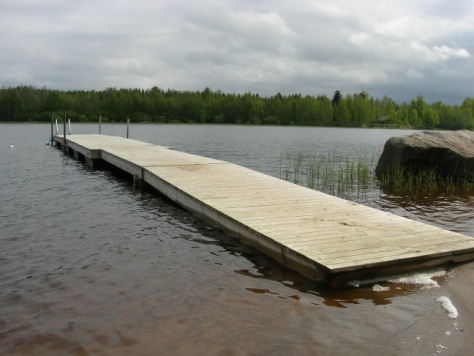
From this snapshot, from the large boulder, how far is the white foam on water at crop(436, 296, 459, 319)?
9695mm

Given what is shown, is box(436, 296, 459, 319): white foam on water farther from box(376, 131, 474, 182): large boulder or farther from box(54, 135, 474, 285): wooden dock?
box(376, 131, 474, 182): large boulder

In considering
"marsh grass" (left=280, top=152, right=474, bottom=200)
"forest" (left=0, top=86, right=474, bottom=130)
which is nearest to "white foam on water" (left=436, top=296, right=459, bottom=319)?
"marsh grass" (left=280, top=152, right=474, bottom=200)

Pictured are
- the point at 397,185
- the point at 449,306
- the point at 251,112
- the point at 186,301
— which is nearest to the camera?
the point at 449,306

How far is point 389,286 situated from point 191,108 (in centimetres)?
10246

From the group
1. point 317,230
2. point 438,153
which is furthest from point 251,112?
point 317,230

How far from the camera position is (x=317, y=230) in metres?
6.11

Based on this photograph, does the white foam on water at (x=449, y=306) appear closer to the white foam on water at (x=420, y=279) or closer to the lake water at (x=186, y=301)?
the lake water at (x=186, y=301)

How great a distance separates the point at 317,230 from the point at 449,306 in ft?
6.44

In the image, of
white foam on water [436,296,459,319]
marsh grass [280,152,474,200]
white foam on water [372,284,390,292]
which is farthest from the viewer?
marsh grass [280,152,474,200]

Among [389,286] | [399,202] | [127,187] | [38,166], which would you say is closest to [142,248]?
[389,286]

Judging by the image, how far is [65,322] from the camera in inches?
177

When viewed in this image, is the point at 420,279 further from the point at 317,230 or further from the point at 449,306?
the point at 317,230

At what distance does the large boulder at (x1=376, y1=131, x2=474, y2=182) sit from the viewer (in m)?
13.5

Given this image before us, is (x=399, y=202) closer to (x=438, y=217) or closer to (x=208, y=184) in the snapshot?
(x=438, y=217)
